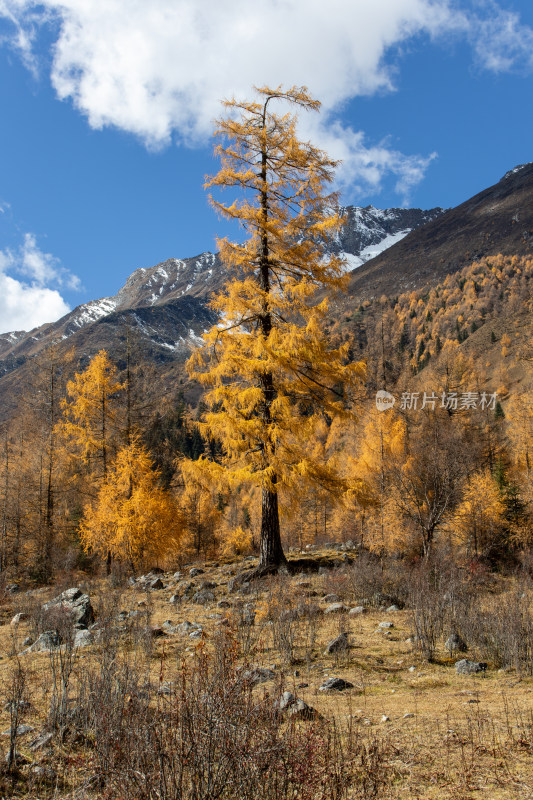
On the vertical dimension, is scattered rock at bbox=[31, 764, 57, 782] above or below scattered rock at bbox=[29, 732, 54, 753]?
above

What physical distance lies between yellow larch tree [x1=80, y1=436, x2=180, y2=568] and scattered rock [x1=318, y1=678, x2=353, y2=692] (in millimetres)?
11471

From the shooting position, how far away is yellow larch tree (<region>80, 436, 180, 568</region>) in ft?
50.0

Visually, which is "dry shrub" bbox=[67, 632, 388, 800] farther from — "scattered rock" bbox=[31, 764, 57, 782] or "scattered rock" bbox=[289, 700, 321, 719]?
"scattered rock" bbox=[289, 700, 321, 719]

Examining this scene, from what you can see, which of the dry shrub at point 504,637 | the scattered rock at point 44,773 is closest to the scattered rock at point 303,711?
the scattered rock at point 44,773

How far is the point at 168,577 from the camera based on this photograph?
1278 centimetres

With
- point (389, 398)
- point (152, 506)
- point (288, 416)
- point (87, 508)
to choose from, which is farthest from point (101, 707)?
point (389, 398)

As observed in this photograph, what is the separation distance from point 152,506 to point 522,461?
3516 cm

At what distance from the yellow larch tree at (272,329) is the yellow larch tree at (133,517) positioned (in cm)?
505

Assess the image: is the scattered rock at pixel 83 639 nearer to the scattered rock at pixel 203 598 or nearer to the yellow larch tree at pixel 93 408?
the scattered rock at pixel 203 598

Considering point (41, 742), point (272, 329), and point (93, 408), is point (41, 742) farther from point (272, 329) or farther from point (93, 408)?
point (93, 408)

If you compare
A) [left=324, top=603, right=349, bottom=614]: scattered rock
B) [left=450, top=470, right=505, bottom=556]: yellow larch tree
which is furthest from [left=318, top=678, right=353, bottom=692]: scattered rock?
[left=450, top=470, right=505, bottom=556]: yellow larch tree

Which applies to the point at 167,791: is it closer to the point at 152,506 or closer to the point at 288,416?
the point at 288,416

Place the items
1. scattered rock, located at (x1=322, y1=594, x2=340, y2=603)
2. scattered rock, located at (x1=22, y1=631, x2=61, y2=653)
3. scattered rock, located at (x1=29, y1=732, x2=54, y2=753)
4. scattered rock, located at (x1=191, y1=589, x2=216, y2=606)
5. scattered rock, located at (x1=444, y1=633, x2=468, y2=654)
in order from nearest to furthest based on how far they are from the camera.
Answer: scattered rock, located at (x1=29, y1=732, x2=54, y2=753)
scattered rock, located at (x1=444, y1=633, x2=468, y2=654)
scattered rock, located at (x1=22, y1=631, x2=61, y2=653)
scattered rock, located at (x1=322, y1=594, x2=340, y2=603)
scattered rock, located at (x1=191, y1=589, x2=216, y2=606)

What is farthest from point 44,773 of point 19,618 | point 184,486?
point 184,486
